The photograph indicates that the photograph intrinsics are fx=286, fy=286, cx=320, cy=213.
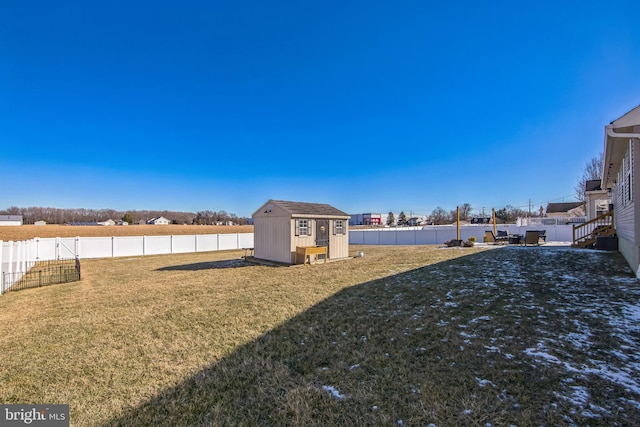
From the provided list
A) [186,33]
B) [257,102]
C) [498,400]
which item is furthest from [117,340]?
[257,102]

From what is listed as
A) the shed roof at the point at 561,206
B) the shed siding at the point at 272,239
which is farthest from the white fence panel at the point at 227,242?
the shed roof at the point at 561,206

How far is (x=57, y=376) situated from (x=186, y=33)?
42.3 feet

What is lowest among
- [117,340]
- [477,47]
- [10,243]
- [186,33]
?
[117,340]

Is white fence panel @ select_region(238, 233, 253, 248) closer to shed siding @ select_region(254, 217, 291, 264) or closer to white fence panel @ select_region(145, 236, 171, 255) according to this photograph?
white fence panel @ select_region(145, 236, 171, 255)

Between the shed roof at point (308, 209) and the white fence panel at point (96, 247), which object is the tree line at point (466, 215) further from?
the white fence panel at point (96, 247)

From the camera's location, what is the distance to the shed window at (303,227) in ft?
43.5

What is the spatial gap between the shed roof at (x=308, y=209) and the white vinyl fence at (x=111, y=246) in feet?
31.8

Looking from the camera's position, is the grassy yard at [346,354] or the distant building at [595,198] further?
the distant building at [595,198]

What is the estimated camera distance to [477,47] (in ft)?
36.0

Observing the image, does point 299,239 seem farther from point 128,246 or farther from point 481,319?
point 128,246

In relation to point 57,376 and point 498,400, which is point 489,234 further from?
point 57,376

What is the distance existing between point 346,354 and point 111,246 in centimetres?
2085

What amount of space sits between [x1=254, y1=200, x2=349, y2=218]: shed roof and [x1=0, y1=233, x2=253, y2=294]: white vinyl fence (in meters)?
9.69

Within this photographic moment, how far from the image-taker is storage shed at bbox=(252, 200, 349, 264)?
43.0ft
